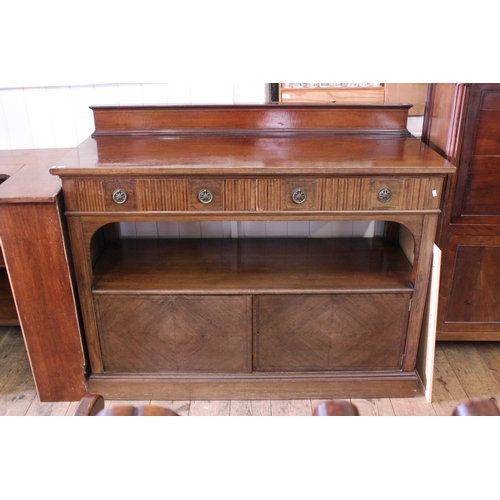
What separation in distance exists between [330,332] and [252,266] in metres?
0.45

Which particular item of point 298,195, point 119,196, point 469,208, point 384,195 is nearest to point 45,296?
point 119,196

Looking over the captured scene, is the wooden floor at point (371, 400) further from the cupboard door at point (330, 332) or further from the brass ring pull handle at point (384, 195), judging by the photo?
the brass ring pull handle at point (384, 195)

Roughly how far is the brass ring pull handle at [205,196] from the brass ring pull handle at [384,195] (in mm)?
630

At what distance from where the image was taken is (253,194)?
191cm

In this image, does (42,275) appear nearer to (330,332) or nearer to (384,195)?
(330,332)

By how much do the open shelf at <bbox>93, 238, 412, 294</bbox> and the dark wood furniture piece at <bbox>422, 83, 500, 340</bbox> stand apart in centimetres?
28

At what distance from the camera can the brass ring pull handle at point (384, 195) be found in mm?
1901

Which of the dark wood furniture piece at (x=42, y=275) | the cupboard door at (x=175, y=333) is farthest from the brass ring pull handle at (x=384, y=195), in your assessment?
the dark wood furniture piece at (x=42, y=275)
